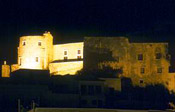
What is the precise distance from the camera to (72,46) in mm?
63594

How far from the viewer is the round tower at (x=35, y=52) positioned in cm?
6391

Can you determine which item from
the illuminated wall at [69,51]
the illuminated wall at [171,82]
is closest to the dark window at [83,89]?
the illuminated wall at [69,51]

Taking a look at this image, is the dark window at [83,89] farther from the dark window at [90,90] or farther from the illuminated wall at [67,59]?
the illuminated wall at [67,59]

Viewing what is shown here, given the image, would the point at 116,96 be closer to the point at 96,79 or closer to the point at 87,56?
the point at 96,79

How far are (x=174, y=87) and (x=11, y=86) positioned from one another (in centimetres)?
1993

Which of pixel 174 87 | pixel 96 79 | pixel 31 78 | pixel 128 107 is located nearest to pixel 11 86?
pixel 31 78

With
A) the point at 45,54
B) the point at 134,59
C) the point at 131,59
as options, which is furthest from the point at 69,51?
the point at 134,59

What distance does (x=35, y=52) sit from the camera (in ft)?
210

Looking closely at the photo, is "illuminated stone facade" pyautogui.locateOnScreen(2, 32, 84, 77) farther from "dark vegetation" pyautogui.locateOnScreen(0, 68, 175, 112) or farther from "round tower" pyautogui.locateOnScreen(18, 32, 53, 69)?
"dark vegetation" pyautogui.locateOnScreen(0, 68, 175, 112)

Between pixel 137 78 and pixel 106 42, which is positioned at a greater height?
pixel 106 42

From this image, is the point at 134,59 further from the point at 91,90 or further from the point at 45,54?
the point at 45,54

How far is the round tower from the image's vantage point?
210ft

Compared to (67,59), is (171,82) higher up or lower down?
lower down

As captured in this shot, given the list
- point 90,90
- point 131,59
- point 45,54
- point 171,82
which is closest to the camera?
point 90,90
